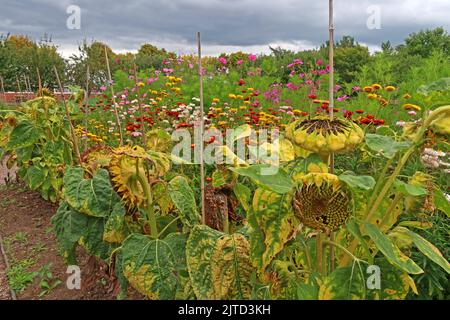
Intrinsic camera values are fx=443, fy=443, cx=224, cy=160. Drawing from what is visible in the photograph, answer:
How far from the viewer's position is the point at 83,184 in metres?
1.60

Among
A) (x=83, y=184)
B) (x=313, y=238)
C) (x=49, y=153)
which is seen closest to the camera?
(x=313, y=238)

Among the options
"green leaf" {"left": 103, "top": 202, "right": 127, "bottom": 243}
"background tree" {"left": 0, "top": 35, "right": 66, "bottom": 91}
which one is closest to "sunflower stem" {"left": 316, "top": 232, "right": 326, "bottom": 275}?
"green leaf" {"left": 103, "top": 202, "right": 127, "bottom": 243}

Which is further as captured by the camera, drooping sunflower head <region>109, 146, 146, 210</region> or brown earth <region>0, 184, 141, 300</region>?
brown earth <region>0, 184, 141, 300</region>

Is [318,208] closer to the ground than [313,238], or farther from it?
farther from it

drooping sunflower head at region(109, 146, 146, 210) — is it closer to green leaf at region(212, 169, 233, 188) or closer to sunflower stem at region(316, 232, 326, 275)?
green leaf at region(212, 169, 233, 188)

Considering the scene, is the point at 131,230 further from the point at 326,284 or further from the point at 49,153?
the point at 49,153

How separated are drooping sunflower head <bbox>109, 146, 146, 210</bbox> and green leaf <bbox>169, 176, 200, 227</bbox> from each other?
11 cm

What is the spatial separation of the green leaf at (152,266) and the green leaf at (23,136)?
185cm

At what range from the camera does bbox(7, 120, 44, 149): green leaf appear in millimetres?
2912

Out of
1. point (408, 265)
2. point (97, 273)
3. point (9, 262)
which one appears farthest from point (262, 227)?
point (9, 262)

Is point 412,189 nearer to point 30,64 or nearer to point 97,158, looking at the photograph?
point 97,158

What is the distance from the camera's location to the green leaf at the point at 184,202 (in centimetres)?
134

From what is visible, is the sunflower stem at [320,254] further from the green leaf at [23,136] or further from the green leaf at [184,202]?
the green leaf at [23,136]
